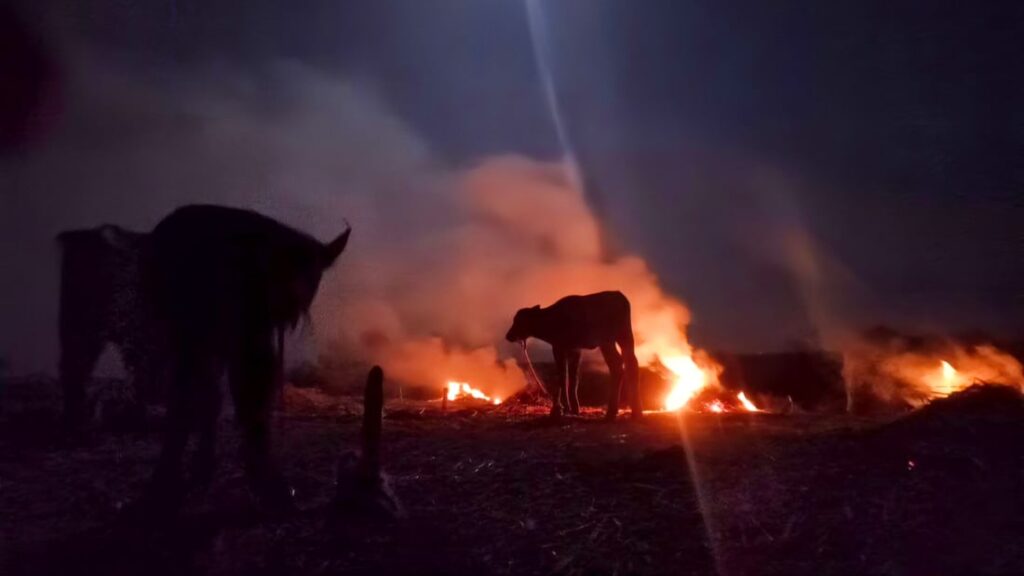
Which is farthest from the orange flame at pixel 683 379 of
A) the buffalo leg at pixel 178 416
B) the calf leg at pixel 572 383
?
the buffalo leg at pixel 178 416

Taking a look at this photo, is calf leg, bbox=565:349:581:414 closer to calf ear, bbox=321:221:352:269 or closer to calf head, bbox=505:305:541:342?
calf head, bbox=505:305:541:342

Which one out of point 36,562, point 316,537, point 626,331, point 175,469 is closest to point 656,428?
point 626,331

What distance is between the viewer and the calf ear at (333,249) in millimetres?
7895

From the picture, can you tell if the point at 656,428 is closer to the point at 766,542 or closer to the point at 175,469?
the point at 766,542

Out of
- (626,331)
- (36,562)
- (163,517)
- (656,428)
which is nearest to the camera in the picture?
(36,562)

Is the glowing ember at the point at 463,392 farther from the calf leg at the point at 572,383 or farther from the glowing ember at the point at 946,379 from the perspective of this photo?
the glowing ember at the point at 946,379

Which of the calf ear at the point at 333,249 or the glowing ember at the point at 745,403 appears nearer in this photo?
the calf ear at the point at 333,249

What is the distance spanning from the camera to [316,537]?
6.66m

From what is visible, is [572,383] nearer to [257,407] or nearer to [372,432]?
[372,432]

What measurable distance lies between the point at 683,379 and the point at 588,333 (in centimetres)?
618

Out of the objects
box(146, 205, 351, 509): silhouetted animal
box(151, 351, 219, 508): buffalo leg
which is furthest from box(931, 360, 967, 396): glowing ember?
box(151, 351, 219, 508): buffalo leg

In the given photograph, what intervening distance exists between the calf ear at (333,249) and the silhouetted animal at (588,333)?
8475mm

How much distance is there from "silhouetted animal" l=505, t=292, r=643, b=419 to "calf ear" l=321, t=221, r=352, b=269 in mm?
8475

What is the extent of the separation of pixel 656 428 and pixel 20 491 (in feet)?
31.2
